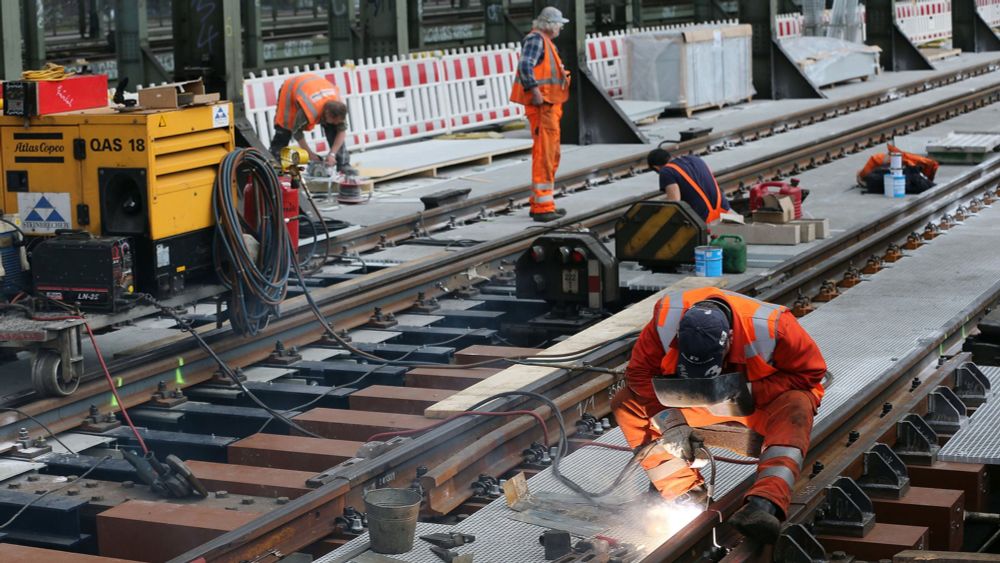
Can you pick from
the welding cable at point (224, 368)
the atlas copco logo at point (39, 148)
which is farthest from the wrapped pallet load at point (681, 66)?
the atlas copco logo at point (39, 148)

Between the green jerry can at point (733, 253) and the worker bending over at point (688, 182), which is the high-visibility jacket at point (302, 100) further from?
the green jerry can at point (733, 253)

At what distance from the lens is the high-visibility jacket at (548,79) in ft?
44.8

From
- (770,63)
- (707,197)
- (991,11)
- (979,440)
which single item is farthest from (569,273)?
A: (991,11)

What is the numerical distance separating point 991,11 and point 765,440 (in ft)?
135

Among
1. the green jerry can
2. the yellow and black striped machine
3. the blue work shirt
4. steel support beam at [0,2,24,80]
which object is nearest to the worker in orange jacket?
the yellow and black striped machine

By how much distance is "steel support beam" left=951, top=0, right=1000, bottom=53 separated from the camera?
37.0 metres

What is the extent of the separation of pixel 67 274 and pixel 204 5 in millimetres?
5562

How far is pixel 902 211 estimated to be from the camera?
13867 mm

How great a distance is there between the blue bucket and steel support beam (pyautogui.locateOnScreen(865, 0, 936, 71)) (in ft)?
74.2

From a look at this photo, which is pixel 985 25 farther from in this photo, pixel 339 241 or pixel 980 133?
pixel 339 241

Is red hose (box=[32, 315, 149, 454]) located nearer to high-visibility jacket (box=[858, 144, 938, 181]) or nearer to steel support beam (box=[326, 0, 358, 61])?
high-visibility jacket (box=[858, 144, 938, 181])

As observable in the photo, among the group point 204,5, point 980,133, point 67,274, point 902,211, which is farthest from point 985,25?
point 67,274

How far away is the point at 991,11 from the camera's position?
143ft

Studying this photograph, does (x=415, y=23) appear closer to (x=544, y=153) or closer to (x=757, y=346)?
(x=544, y=153)
